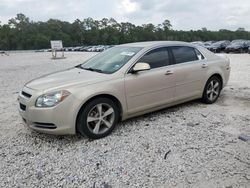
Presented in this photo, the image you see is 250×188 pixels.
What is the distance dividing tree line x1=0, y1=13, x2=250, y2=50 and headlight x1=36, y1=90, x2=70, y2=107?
302 feet

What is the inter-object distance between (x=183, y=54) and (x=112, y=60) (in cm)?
150

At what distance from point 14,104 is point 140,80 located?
11.7 ft

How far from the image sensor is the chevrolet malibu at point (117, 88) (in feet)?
12.4

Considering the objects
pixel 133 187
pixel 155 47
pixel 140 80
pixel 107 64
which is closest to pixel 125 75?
pixel 140 80

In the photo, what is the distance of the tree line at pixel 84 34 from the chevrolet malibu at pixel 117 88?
90.1m

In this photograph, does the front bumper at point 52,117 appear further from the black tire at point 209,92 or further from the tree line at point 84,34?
the tree line at point 84,34

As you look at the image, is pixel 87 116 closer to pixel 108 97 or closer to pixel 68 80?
pixel 108 97

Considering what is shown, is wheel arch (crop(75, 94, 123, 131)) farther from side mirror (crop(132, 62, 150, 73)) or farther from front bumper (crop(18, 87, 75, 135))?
side mirror (crop(132, 62, 150, 73))

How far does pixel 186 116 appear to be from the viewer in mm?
4984

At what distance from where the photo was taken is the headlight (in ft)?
12.2

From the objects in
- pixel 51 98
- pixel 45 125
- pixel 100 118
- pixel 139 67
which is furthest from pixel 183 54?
pixel 45 125

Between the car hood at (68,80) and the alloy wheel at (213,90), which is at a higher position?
the car hood at (68,80)

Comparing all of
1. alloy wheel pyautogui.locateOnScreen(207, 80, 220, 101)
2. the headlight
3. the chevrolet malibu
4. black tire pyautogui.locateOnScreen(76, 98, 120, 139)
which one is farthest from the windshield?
alloy wheel pyautogui.locateOnScreen(207, 80, 220, 101)

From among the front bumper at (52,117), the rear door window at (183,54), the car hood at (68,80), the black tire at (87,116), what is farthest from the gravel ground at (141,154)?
the rear door window at (183,54)
